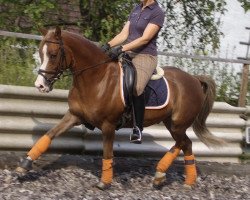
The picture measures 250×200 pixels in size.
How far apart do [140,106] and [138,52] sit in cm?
67

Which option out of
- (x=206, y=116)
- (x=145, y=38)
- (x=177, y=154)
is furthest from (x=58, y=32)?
(x=206, y=116)

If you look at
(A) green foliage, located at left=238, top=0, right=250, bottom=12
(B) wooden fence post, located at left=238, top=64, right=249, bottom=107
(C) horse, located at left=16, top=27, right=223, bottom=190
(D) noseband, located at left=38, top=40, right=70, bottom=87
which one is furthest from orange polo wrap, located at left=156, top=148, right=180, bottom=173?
(A) green foliage, located at left=238, top=0, right=250, bottom=12

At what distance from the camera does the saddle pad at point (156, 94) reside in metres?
7.60

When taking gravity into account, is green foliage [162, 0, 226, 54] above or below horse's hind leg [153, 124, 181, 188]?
above

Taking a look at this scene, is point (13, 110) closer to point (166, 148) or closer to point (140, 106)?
point (140, 106)

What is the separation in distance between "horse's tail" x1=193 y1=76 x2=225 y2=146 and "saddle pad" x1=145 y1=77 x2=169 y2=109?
978 mm

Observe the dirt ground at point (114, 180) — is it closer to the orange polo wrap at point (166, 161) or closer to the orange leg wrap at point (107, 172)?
the orange leg wrap at point (107, 172)

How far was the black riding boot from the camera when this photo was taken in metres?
7.38

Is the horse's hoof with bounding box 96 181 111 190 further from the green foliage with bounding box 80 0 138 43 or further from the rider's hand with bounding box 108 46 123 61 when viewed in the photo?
the green foliage with bounding box 80 0 138 43

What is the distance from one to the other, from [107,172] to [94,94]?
→ 0.91m

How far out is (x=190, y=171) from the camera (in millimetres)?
8125

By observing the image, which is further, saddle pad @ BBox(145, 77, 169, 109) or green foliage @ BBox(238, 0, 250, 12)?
green foliage @ BBox(238, 0, 250, 12)

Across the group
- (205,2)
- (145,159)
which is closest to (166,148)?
Result: (145,159)

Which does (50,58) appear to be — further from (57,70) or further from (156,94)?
(156,94)
